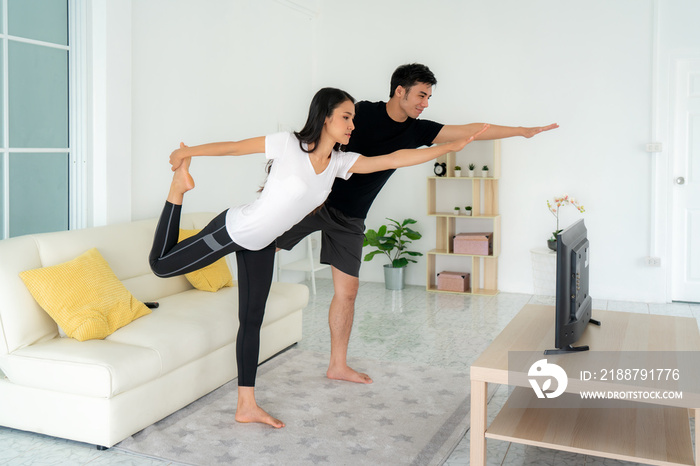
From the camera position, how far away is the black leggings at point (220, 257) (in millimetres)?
2646

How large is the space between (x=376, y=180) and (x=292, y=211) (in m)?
0.70

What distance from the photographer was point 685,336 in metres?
2.44

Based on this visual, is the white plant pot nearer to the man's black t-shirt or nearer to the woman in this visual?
the man's black t-shirt

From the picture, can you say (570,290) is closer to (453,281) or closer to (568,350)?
(568,350)

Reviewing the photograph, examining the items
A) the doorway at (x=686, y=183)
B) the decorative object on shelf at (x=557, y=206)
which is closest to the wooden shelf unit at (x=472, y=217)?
the decorative object on shelf at (x=557, y=206)

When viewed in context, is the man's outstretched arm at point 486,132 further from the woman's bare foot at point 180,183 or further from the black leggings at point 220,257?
the woman's bare foot at point 180,183

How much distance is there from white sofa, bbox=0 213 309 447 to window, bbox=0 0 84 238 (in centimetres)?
48

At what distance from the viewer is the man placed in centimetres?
307

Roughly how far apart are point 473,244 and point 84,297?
357cm

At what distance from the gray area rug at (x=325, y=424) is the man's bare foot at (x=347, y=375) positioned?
39 millimetres

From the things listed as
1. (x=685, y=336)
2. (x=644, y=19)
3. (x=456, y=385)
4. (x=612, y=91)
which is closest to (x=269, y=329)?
(x=456, y=385)

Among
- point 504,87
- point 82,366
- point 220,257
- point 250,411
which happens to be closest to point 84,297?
point 82,366

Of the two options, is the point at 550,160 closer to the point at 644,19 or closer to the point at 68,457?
the point at 644,19

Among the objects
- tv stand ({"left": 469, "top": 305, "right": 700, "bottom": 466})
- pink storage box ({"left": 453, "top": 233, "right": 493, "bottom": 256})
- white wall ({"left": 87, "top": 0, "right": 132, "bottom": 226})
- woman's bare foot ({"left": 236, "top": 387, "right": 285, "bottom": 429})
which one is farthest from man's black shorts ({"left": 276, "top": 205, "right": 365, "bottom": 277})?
pink storage box ({"left": 453, "top": 233, "right": 493, "bottom": 256})
